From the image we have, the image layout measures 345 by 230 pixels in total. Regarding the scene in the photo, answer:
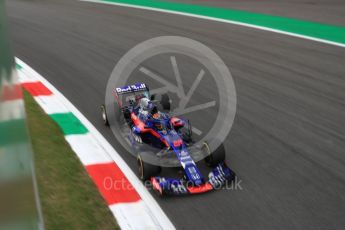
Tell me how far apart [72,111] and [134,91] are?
43.4 inches

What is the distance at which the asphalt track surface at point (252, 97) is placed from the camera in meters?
4.61

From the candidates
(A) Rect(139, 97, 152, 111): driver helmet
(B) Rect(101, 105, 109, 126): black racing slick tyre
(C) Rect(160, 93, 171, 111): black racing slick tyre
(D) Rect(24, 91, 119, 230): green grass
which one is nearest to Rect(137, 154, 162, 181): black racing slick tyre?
(D) Rect(24, 91, 119, 230): green grass

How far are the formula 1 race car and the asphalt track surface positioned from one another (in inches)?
5.9

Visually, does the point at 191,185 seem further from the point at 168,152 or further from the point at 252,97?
the point at 252,97

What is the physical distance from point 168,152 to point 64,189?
4.34 feet

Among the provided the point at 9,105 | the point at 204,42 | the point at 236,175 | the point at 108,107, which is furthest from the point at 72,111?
the point at 9,105

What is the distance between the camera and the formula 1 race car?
191 inches

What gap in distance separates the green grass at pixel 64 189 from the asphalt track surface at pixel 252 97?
684 mm

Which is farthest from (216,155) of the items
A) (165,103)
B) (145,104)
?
(165,103)

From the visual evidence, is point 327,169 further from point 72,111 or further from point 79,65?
Result: point 79,65

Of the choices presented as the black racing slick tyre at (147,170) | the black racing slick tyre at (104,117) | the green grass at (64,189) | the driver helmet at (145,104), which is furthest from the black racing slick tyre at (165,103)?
the black racing slick tyre at (147,170)

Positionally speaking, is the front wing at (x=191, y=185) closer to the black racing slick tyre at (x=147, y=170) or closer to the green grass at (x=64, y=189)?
the black racing slick tyre at (x=147, y=170)

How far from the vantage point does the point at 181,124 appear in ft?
18.8

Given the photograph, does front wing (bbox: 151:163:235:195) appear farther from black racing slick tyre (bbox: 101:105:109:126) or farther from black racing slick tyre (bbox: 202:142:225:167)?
black racing slick tyre (bbox: 101:105:109:126)
